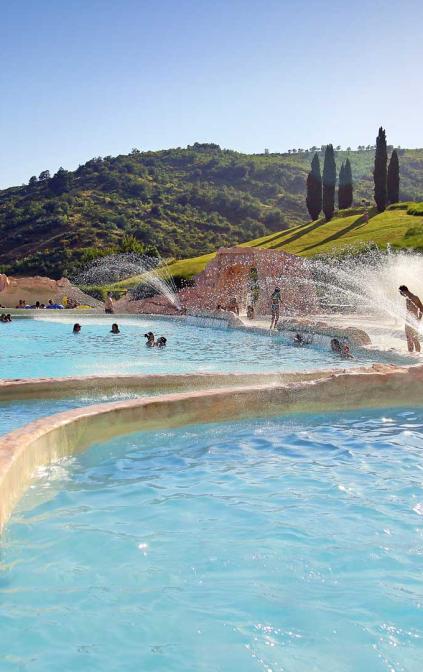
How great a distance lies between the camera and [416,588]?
3.64m

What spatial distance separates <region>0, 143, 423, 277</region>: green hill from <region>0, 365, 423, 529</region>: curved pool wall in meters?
39.0

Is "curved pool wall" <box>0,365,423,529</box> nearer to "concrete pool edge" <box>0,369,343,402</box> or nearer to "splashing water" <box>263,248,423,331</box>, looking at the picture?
"concrete pool edge" <box>0,369,343,402</box>

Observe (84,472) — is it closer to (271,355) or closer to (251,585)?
(251,585)

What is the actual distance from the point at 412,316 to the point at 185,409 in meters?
8.53

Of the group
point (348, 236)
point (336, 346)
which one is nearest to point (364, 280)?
point (348, 236)

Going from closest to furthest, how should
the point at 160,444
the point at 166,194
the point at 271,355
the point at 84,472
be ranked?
1. the point at 84,472
2. the point at 160,444
3. the point at 271,355
4. the point at 166,194

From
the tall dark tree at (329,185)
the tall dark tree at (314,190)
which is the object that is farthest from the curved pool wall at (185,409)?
the tall dark tree at (314,190)

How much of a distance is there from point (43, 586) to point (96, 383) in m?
5.26

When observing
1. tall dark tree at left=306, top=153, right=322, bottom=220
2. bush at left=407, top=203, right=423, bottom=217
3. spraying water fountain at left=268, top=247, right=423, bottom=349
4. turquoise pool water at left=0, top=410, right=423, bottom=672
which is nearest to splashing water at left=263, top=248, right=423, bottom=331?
spraying water fountain at left=268, top=247, right=423, bottom=349

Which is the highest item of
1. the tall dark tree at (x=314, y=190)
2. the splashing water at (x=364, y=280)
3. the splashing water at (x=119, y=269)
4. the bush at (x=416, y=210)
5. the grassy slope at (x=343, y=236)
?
the tall dark tree at (x=314, y=190)

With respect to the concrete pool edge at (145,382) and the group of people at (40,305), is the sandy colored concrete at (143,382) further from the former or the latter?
the group of people at (40,305)

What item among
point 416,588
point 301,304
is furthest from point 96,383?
point 301,304

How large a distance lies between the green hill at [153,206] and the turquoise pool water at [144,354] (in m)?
26.9

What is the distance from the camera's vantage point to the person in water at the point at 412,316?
1298 cm
